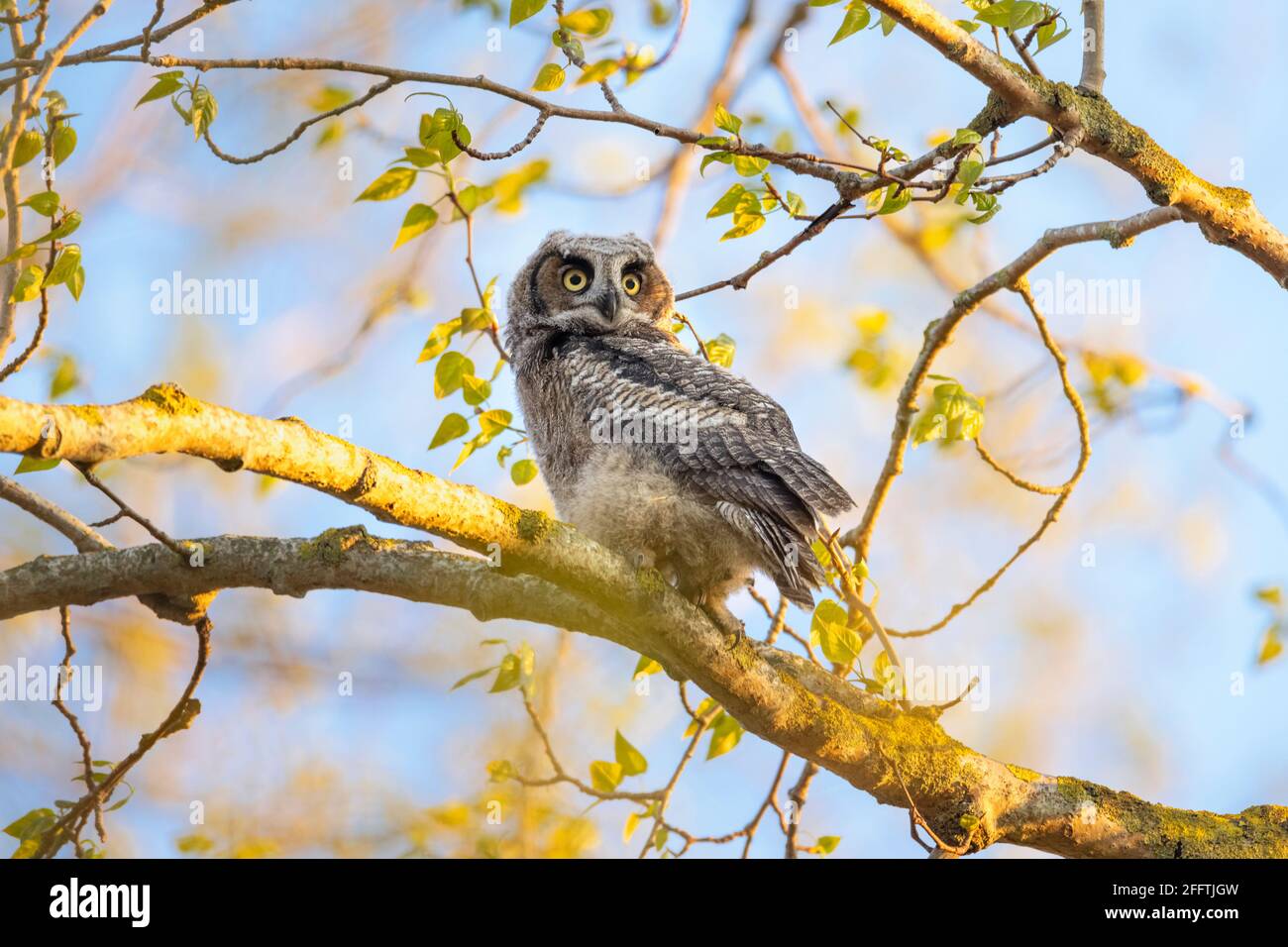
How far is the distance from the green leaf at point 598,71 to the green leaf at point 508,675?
1871 mm

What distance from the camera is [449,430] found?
13.1ft

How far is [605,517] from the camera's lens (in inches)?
153

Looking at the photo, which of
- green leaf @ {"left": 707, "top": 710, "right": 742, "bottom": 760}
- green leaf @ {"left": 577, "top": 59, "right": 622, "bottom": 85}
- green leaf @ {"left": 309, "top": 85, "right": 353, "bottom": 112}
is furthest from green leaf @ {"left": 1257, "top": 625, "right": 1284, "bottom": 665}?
green leaf @ {"left": 309, "top": 85, "right": 353, "bottom": 112}

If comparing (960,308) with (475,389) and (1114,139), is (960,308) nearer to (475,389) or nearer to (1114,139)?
(1114,139)

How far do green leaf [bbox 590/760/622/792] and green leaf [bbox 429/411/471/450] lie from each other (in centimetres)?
127

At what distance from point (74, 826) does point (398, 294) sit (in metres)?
2.78

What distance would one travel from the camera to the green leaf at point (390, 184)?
379 cm

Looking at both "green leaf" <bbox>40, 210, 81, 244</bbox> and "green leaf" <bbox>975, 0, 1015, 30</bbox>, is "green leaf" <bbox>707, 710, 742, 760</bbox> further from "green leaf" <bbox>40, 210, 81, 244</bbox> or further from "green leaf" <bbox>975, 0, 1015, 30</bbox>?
"green leaf" <bbox>40, 210, 81, 244</bbox>

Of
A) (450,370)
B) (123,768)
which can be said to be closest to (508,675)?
(450,370)

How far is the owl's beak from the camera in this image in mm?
4895

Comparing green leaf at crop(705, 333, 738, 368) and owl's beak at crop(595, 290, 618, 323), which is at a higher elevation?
owl's beak at crop(595, 290, 618, 323)

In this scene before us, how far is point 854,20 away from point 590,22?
2.77ft

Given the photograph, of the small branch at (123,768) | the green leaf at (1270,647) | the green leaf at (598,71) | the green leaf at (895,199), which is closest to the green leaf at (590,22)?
the green leaf at (598,71)
